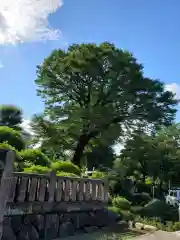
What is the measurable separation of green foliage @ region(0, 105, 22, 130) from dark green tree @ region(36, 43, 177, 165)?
3257mm

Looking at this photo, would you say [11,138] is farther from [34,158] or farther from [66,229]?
[66,229]

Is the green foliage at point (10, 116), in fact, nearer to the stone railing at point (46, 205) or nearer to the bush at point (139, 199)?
the bush at point (139, 199)

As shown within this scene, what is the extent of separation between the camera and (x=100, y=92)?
22297 mm

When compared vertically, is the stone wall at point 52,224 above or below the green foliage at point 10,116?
below

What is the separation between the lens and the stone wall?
570cm

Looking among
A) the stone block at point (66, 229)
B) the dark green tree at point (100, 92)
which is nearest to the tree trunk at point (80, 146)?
the dark green tree at point (100, 92)

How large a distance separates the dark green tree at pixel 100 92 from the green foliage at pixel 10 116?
3.26 metres

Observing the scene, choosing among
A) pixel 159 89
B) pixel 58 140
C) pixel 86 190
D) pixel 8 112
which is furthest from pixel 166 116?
pixel 86 190

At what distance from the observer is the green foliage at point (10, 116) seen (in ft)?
79.5

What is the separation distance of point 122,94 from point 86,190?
602 inches

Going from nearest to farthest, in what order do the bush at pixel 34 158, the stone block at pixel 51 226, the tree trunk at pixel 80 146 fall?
the stone block at pixel 51 226 → the bush at pixel 34 158 → the tree trunk at pixel 80 146

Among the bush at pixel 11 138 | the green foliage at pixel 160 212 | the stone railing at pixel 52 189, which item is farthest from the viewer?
the green foliage at pixel 160 212

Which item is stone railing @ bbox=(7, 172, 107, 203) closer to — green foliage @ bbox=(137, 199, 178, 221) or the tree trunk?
green foliage @ bbox=(137, 199, 178, 221)

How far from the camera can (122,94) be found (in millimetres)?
22141
